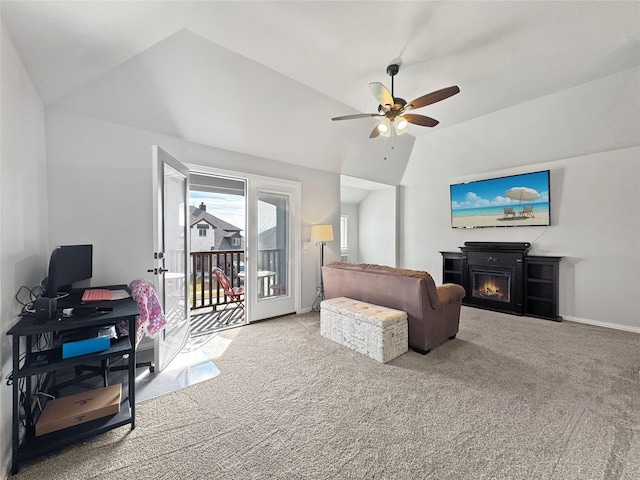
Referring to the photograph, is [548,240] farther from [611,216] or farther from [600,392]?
[600,392]

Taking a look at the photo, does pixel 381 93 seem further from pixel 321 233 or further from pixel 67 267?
pixel 67 267

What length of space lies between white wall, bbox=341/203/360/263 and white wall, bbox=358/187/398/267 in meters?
0.10

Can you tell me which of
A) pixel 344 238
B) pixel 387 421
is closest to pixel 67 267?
pixel 387 421

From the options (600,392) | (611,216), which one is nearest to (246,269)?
(600,392)

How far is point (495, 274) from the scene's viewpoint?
15.3ft

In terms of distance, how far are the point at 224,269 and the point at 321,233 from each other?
2.09 m

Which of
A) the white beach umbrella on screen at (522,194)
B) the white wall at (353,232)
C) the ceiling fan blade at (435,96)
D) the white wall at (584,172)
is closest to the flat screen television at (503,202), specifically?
the white beach umbrella on screen at (522,194)

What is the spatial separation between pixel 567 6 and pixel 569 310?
13.2 ft

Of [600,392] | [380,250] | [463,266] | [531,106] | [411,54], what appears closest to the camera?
[600,392]

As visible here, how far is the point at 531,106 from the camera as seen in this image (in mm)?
3666

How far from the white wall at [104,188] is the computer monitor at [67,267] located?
423 millimetres

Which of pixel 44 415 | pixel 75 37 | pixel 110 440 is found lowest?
pixel 110 440

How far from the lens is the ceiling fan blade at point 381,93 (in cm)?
222

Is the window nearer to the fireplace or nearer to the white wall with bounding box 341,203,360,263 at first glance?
the white wall with bounding box 341,203,360,263
